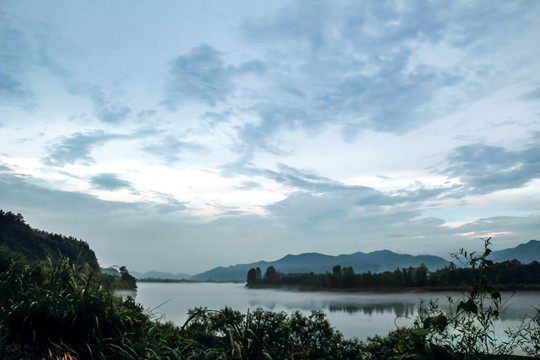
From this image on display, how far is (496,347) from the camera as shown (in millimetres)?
3074

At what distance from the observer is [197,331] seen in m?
5.92

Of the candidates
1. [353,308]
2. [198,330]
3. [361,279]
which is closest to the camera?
[198,330]

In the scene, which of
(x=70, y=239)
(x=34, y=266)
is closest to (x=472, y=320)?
(x=34, y=266)

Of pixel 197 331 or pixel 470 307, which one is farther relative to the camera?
pixel 197 331

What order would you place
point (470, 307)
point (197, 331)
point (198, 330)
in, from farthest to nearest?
point (198, 330), point (197, 331), point (470, 307)

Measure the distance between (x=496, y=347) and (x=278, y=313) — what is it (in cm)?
401

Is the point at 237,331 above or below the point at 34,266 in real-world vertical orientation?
below

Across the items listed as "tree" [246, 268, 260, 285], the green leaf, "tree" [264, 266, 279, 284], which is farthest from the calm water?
"tree" [246, 268, 260, 285]

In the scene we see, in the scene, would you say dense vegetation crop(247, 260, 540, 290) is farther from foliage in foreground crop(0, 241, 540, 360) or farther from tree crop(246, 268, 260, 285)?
foliage in foreground crop(0, 241, 540, 360)

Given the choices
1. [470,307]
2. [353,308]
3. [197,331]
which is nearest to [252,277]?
[353,308]

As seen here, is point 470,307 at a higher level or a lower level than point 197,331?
higher

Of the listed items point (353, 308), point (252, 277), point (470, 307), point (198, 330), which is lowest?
point (353, 308)

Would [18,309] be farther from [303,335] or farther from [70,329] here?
[303,335]

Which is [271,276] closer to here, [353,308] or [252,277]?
[252,277]
